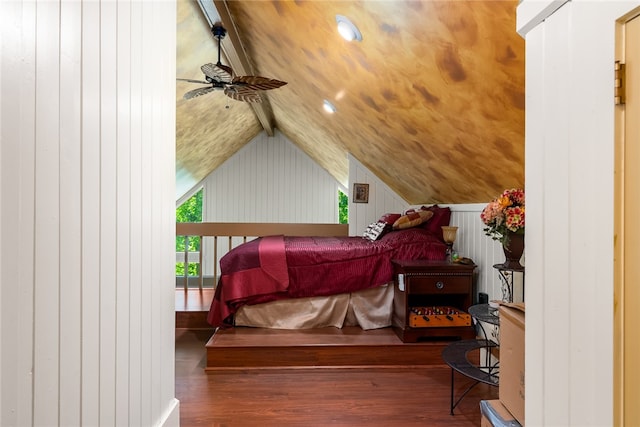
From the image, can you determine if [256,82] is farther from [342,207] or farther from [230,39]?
[342,207]

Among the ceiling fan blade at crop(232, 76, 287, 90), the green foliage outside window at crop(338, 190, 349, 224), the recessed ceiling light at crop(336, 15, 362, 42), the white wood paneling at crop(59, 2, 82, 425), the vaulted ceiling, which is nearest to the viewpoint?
the white wood paneling at crop(59, 2, 82, 425)

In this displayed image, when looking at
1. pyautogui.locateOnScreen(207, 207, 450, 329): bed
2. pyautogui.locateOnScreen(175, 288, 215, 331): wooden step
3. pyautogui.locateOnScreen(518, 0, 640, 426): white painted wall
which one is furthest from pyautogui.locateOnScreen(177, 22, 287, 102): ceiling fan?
pyautogui.locateOnScreen(518, 0, 640, 426): white painted wall

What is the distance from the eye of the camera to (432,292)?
274cm

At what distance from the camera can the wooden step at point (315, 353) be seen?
2.56 meters

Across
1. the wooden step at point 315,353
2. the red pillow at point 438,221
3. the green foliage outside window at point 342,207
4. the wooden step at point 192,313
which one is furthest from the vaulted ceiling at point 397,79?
the green foliage outside window at point 342,207

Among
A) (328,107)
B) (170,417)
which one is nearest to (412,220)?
(328,107)

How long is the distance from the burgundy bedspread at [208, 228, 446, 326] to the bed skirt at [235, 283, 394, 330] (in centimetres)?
8

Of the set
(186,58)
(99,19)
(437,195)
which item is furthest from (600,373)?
(186,58)

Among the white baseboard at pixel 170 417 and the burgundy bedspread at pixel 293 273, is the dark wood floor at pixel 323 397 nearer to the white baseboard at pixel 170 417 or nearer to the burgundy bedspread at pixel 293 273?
the white baseboard at pixel 170 417

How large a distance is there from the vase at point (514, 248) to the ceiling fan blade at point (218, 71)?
2257 mm

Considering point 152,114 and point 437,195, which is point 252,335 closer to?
point 152,114

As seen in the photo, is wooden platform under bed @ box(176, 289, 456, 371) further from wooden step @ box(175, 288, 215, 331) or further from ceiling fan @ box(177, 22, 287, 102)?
ceiling fan @ box(177, 22, 287, 102)

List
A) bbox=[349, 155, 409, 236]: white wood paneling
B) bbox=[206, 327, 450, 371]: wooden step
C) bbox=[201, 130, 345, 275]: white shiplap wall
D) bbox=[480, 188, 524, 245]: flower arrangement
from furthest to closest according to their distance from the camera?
1. bbox=[201, 130, 345, 275]: white shiplap wall
2. bbox=[349, 155, 409, 236]: white wood paneling
3. bbox=[206, 327, 450, 371]: wooden step
4. bbox=[480, 188, 524, 245]: flower arrangement

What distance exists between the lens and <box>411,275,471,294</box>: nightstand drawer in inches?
107
